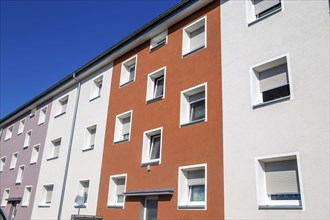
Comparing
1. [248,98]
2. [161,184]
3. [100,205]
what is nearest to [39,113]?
[100,205]

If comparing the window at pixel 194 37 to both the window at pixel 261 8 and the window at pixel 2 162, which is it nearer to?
the window at pixel 261 8

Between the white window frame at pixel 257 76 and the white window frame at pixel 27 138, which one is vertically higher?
the white window frame at pixel 27 138

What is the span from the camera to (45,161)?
806 inches

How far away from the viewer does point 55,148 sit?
20719mm

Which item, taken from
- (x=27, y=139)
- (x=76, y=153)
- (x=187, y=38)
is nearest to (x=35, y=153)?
(x=27, y=139)

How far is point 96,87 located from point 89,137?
10.2 ft

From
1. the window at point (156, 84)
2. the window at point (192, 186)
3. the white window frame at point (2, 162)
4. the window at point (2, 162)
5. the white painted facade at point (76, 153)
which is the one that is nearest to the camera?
the window at point (192, 186)

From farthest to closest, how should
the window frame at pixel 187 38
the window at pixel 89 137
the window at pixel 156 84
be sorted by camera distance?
the window at pixel 89 137, the window at pixel 156 84, the window frame at pixel 187 38

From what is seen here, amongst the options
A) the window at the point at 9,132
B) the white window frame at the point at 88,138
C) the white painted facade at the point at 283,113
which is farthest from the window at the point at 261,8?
the window at the point at 9,132

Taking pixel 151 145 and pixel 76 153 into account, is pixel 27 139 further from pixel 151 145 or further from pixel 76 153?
pixel 151 145

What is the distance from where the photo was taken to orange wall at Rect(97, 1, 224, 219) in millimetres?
10297

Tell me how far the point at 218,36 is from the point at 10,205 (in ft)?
64.2

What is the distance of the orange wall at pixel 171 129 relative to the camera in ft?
33.8

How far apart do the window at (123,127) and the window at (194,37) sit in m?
4.04
